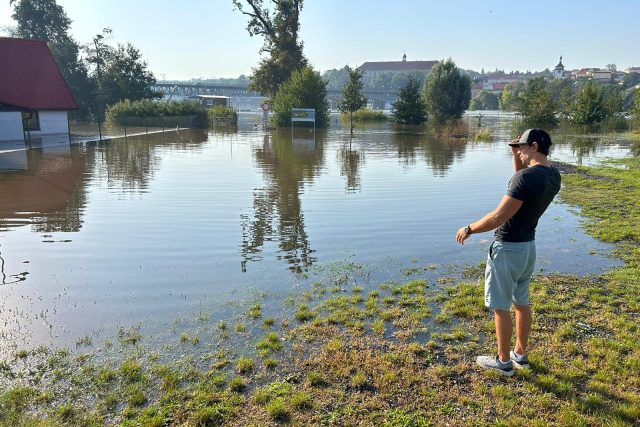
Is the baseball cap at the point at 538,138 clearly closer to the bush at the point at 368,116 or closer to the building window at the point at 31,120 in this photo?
the building window at the point at 31,120

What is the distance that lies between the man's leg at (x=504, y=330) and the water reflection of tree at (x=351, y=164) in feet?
35.1

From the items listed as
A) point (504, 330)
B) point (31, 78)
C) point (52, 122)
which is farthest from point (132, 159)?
point (504, 330)

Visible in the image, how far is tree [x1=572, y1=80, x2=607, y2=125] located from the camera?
143 feet

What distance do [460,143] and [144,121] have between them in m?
29.1

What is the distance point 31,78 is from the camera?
3412 centimetres

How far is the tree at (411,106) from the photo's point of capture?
150 ft

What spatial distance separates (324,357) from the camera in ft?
14.6

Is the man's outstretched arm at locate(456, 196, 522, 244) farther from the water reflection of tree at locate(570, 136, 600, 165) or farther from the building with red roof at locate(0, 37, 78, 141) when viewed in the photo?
the building with red roof at locate(0, 37, 78, 141)

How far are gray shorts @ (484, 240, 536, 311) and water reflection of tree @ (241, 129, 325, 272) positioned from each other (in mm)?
3782

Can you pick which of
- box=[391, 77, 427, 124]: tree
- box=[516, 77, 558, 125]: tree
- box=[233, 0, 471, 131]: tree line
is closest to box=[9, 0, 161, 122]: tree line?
box=[233, 0, 471, 131]: tree line

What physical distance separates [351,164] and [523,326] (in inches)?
666

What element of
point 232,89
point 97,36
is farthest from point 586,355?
point 232,89

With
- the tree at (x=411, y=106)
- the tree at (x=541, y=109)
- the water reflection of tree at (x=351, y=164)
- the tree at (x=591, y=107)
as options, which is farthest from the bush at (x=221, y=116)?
the tree at (x=591, y=107)

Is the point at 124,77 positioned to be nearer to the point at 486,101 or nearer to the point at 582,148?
the point at 582,148
